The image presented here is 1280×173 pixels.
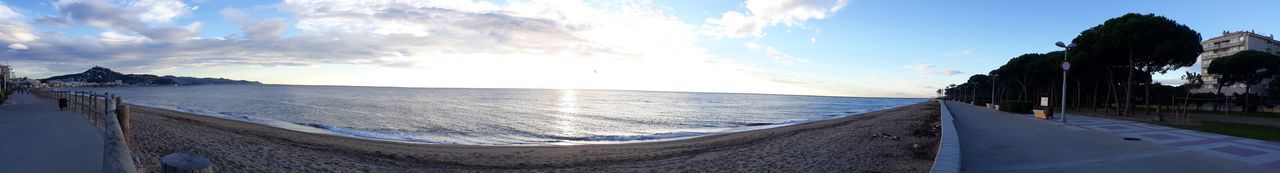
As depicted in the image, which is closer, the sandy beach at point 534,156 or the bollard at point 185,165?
the bollard at point 185,165

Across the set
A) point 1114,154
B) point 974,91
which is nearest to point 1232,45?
point 974,91

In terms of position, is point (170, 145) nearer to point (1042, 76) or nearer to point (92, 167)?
point (92, 167)

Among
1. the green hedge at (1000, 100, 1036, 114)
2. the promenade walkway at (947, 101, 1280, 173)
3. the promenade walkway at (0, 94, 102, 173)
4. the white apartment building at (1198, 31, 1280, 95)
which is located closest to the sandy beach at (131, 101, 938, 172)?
the promenade walkway at (0, 94, 102, 173)

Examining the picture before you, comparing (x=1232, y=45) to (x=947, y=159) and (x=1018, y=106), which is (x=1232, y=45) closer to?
(x=1018, y=106)

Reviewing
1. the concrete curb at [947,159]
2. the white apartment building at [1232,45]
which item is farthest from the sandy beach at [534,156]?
the white apartment building at [1232,45]

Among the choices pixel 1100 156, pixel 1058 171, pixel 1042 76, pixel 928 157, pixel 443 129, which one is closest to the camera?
pixel 1058 171

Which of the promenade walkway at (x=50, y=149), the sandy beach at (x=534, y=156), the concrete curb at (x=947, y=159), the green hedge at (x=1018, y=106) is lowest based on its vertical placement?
the sandy beach at (x=534, y=156)

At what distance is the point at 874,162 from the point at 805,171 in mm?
1171

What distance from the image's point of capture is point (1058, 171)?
8234mm

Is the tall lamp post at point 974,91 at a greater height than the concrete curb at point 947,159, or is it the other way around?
the tall lamp post at point 974,91

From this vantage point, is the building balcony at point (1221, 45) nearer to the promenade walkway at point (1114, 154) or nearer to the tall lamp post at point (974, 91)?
the tall lamp post at point (974, 91)

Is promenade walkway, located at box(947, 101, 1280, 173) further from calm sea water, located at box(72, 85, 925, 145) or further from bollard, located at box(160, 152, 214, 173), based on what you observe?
calm sea water, located at box(72, 85, 925, 145)

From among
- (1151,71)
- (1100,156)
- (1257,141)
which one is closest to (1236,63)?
(1151,71)

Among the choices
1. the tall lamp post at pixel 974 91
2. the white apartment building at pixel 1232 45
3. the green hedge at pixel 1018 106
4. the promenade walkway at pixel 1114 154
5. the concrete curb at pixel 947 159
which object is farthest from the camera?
the white apartment building at pixel 1232 45
